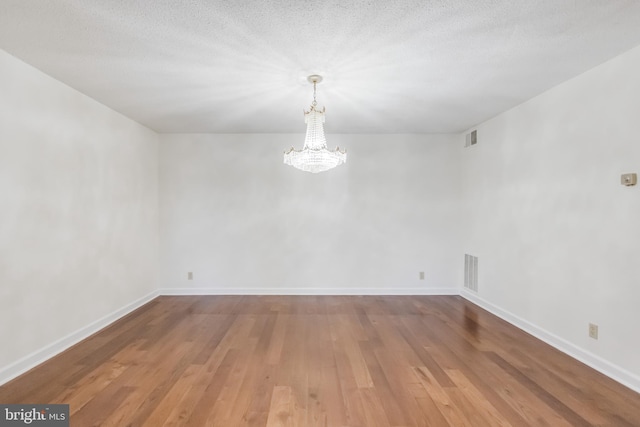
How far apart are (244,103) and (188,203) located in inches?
81.9

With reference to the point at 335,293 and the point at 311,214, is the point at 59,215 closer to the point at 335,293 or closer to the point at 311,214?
the point at 311,214

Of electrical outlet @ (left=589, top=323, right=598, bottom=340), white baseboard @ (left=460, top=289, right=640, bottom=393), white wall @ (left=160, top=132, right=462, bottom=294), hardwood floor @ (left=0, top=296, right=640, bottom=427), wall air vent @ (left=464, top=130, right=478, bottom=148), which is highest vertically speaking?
wall air vent @ (left=464, top=130, right=478, bottom=148)

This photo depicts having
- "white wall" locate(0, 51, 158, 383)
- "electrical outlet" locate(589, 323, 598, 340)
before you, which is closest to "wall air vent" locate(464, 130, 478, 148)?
"electrical outlet" locate(589, 323, 598, 340)

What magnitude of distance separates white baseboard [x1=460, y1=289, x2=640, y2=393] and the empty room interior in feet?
0.05

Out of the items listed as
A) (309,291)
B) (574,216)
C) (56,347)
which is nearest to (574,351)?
(574,216)

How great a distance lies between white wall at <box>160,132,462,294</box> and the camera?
15.6 ft

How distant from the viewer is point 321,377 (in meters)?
2.42

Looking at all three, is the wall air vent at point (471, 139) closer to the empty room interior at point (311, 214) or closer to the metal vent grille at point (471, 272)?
the empty room interior at point (311, 214)

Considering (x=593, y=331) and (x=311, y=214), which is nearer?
(x=593, y=331)

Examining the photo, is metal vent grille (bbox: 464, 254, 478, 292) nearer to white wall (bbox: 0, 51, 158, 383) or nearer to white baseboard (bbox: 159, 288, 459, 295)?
white baseboard (bbox: 159, 288, 459, 295)

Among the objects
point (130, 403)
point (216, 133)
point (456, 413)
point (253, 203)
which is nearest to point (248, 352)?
point (130, 403)

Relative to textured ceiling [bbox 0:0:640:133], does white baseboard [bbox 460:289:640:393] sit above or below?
below

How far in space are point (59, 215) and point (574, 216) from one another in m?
4.67

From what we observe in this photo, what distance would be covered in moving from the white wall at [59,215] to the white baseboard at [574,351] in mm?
4568
